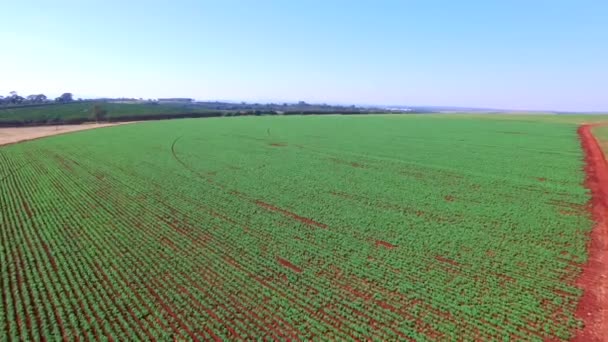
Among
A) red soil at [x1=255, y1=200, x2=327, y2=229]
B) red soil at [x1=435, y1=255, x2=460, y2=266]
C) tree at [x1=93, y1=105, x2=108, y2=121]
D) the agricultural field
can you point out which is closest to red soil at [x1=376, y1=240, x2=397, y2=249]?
the agricultural field

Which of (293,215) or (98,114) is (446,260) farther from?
(98,114)

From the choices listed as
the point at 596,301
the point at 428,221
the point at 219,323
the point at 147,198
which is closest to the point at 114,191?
the point at 147,198

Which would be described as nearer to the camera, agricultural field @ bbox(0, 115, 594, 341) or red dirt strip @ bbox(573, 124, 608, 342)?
red dirt strip @ bbox(573, 124, 608, 342)

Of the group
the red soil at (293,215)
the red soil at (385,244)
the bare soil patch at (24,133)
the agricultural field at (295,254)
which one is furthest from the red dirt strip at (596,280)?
the bare soil patch at (24,133)

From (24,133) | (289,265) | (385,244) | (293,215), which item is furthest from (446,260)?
(24,133)

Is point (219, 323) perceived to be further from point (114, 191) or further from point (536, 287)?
point (114, 191)

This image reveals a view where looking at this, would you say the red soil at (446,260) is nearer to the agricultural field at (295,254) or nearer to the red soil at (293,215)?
the agricultural field at (295,254)

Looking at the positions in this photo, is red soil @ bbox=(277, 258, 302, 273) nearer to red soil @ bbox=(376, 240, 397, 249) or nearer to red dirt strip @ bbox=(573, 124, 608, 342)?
red soil @ bbox=(376, 240, 397, 249)

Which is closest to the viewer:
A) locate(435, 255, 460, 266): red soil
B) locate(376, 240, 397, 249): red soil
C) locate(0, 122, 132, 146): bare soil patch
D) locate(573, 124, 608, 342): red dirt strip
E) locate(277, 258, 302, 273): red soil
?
locate(573, 124, 608, 342): red dirt strip
